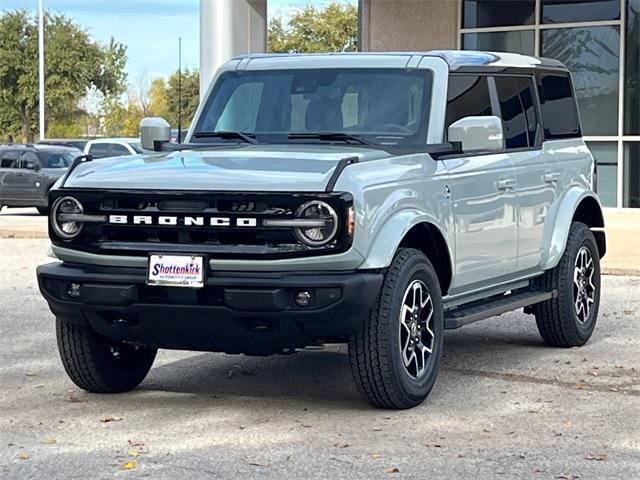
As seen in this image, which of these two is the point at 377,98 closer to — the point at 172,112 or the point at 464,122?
the point at 464,122

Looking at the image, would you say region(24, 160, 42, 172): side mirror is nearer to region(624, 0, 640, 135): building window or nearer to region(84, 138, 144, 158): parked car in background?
region(84, 138, 144, 158): parked car in background

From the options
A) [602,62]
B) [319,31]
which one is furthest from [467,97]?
[319,31]

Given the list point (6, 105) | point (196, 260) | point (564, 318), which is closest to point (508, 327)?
point (564, 318)

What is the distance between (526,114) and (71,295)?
380 cm

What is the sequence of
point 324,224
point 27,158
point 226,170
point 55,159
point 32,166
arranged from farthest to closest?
point 55,159 → point 27,158 → point 32,166 → point 226,170 → point 324,224

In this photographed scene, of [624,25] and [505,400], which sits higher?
[624,25]

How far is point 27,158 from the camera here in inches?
1086

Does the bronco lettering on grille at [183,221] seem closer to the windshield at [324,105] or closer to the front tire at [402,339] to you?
the front tire at [402,339]

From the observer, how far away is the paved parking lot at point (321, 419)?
6.05 meters

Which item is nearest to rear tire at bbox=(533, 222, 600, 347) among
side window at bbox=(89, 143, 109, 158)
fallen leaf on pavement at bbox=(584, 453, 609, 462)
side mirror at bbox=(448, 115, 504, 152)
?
side mirror at bbox=(448, 115, 504, 152)

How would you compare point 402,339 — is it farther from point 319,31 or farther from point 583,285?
point 319,31

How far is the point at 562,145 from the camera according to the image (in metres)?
9.73

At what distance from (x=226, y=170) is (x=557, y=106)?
3784 mm

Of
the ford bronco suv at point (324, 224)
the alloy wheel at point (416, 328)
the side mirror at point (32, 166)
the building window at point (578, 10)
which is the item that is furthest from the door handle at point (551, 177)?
the side mirror at point (32, 166)
